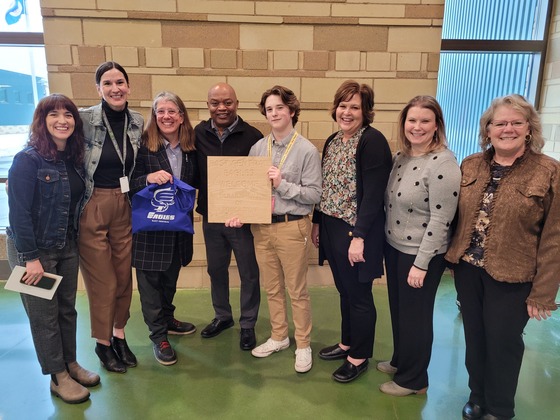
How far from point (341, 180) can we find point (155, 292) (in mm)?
1342

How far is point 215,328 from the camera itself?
279cm

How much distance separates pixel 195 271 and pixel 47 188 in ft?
6.38

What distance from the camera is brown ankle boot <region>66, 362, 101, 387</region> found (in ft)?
7.24

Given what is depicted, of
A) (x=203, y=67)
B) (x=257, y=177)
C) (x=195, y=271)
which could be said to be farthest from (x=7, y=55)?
(x=257, y=177)

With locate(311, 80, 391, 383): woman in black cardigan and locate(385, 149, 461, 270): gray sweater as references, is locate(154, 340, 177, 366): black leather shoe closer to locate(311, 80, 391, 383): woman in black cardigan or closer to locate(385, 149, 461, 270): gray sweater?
locate(311, 80, 391, 383): woman in black cardigan

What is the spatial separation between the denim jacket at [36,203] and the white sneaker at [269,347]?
1359 mm

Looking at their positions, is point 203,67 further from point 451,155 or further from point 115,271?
point 451,155

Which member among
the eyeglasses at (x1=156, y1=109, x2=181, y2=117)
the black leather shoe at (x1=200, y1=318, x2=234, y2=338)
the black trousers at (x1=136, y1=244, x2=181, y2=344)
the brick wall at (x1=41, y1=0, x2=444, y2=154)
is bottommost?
the black leather shoe at (x1=200, y1=318, x2=234, y2=338)

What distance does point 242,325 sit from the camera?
2643 millimetres

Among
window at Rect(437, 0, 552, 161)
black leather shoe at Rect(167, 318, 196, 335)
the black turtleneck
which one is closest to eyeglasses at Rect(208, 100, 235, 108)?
the black turtleneck

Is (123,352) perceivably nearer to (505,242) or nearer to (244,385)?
(244,385)

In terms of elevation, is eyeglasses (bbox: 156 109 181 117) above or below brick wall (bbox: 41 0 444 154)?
below

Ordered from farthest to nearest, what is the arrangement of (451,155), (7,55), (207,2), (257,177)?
(7,55) → (207,2) → (257,177) → (451,155)

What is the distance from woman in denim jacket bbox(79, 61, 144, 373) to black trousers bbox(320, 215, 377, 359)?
118 cm
